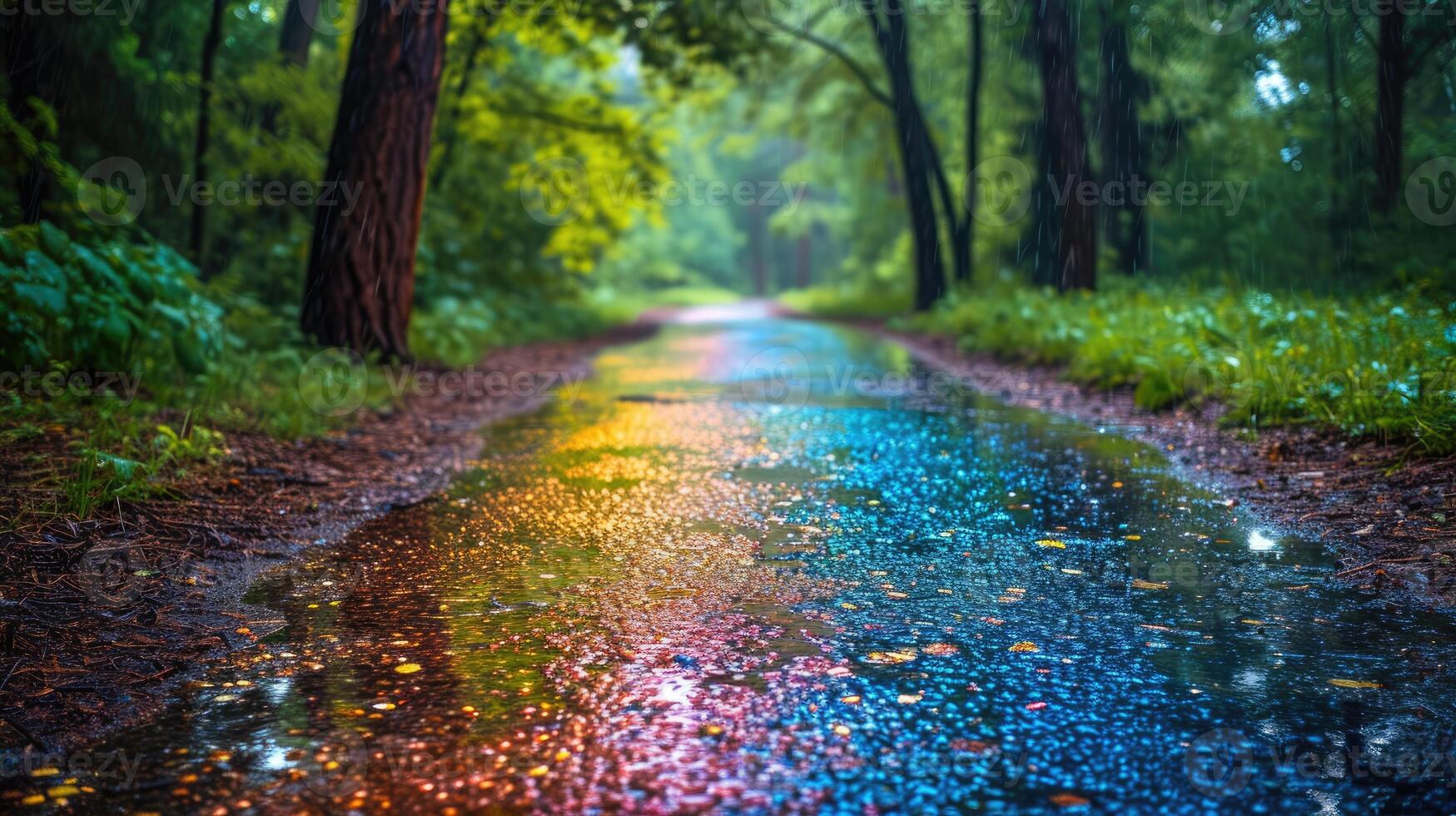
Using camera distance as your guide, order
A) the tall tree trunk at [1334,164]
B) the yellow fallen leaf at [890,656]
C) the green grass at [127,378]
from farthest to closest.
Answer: the tall tree trunk at [1334,164], the green grass at [127,378], the yellow fallen leaf at [890,656]

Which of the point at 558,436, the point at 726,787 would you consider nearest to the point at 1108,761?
the point at 726,787

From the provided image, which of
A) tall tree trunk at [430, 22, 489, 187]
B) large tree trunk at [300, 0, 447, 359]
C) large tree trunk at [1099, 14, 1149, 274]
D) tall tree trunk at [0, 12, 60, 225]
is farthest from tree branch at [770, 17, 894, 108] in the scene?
tall tree trunk at [0, 12, 60, 225]

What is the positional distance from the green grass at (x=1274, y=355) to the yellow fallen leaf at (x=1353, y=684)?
3.15 m

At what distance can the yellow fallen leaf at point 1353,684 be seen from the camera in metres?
2.96

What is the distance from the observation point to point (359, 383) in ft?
29.0

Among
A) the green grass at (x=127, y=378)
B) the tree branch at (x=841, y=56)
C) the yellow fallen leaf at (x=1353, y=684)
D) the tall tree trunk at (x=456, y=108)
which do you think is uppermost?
the tree branch at (x=841, y=56)

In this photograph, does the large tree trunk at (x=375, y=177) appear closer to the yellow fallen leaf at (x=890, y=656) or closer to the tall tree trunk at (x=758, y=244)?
the yellow fallen leaf at (x=890, y=656)

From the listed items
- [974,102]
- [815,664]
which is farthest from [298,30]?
[815,664]

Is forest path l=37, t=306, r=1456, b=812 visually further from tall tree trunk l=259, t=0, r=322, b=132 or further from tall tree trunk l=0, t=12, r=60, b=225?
tall tree trunk l=259, t=0, r=322, b=132

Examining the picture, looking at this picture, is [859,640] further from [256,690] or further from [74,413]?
[74,413]

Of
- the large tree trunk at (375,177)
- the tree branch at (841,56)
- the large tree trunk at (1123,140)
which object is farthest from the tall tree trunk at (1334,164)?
the large tree trunk at (375,177)

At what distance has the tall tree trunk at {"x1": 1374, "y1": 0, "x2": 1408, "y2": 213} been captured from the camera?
15109 mm

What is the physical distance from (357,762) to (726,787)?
2.91 feet

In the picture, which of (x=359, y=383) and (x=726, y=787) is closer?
(x=726, y=787)
